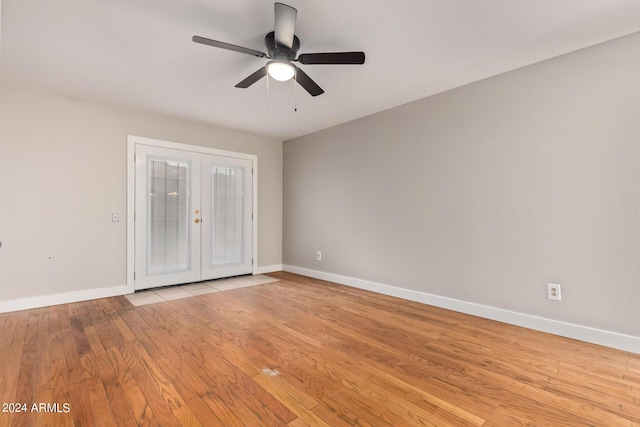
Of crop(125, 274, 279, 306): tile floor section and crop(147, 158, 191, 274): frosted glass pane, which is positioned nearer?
crop(125, 274, 279, 306): tile floor section

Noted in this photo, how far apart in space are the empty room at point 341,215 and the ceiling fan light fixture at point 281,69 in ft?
0.05

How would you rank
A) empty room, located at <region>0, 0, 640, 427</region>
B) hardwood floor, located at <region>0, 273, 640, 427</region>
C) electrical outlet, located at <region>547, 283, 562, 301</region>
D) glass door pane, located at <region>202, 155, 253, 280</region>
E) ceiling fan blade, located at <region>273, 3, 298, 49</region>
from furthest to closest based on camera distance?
glass door pane, located at <region>202, 155, 253, 280</region>
electrical outlet, located at <region>547, 283, 562, 301</region>
ceiling fan blade, located at <region>273, 3, 298, 49</region>
empty room, located at <region>0, 0, 640, 427</region>
hardwood floor, located at <region>0, 273, 640, 427</region>

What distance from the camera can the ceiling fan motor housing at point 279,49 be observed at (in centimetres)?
220

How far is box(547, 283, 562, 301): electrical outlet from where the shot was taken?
8.38ft

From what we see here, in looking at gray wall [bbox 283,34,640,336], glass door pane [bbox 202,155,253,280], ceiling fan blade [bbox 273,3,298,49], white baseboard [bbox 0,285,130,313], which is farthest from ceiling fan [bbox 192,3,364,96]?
white baseboard [bbox 0,285,130,313]

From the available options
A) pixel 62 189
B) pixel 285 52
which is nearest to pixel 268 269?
pixel 62 189

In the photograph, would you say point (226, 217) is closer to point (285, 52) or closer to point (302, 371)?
point (285, 52)

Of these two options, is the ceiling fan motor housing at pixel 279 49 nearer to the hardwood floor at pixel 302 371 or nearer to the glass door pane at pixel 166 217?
the hardwood floor at pixel 302 371

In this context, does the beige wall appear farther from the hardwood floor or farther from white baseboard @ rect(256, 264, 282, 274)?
white baseboard @ rect(256, 264, 282, 274)

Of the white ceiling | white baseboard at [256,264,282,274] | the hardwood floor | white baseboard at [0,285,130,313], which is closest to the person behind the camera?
the hardwood floor

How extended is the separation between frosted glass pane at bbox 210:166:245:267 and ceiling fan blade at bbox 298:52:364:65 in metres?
2.98

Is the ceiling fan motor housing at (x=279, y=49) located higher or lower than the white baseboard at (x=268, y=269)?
higher

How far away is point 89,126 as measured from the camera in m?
3.63

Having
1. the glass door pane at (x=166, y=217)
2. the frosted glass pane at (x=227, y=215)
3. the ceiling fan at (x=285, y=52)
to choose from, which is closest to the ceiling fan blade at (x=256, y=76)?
the ceiling fan at (x=285, y=52)
